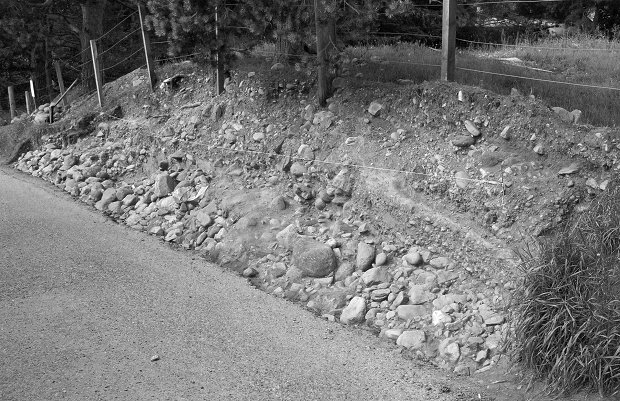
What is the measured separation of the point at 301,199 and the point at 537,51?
5.60m

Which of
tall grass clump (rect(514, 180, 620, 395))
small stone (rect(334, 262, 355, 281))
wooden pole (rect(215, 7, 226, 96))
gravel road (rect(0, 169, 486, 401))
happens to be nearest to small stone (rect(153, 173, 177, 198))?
gravel road (rect(0, 169, 486, 401))

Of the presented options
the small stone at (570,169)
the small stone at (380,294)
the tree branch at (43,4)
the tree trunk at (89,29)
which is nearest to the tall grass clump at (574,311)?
the small stone at (570,169)

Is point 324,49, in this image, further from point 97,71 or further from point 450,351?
point 97,71

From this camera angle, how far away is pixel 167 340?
6.01m

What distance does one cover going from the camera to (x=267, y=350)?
5801 mm

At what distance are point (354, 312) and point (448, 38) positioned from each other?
3469 mm

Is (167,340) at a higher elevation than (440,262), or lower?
lower

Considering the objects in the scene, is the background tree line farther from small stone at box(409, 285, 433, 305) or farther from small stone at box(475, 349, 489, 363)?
small stone at box(475, 349, 489, 363)

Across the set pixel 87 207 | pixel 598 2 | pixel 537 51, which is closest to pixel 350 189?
pixel 87 207

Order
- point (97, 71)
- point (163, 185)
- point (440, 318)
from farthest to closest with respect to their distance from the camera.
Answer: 1. point (97, 71)
2. point (163, 185)
3. point (440, 318)

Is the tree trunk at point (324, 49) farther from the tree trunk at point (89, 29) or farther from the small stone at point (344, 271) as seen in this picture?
the tree trunk at point (89, 29)

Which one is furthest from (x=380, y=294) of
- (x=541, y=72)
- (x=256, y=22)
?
(x=541, y=72)

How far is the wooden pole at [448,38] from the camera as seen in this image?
7961 millimetres

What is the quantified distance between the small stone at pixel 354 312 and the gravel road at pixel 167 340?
15 cm
